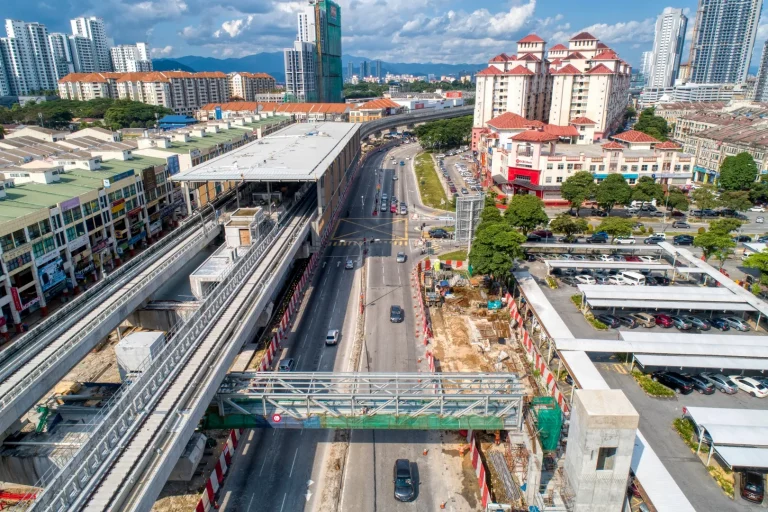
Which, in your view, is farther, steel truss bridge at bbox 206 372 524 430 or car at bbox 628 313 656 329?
car at bbox 628 313 656 329

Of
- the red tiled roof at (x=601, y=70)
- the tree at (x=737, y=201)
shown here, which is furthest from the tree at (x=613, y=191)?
the red tiled roof at (x=601, y=70)

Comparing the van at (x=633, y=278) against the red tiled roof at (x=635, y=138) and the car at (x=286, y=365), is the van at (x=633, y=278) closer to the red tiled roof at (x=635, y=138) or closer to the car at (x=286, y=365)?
the car at (x=286, y=365)

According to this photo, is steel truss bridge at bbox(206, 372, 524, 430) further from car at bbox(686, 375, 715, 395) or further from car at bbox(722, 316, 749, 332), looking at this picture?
car at bbox(722, 316, 749, 332)

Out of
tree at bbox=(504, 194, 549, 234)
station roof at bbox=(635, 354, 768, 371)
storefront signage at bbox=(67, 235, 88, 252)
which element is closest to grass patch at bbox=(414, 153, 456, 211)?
tree at bbox=(504, 194, 549, 234)

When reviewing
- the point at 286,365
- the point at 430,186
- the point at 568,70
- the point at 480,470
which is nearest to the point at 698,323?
the point at 480,470

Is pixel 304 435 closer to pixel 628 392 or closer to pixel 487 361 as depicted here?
pixel 487 361

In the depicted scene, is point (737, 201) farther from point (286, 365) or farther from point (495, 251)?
point (286, 365)
